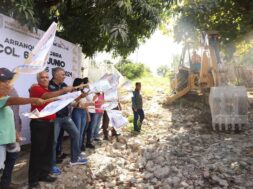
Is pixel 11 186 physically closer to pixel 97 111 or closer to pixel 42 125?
pixel 42 125

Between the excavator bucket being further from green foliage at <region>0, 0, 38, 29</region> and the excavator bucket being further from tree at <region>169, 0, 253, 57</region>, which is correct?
green foliage at <region>0, 0, 38, 29</region>

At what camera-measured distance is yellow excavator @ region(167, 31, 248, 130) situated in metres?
8.70

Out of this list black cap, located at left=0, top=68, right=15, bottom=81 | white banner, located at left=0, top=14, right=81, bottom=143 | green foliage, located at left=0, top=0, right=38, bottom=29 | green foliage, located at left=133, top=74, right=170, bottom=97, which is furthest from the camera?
green foliage, located at left=133, top=74, right=170, bottom=97

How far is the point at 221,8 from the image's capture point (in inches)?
444

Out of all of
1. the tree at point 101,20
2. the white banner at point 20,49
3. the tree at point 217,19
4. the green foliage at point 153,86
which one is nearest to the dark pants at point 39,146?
the white banner at point 20,49

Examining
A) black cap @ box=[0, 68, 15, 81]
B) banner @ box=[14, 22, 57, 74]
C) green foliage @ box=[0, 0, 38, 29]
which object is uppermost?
green foliage @ box=[0, 0, 38, 29]

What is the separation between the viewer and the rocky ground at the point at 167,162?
5.28m

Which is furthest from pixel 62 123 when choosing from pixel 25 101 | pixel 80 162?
Answer: pixel 25 101

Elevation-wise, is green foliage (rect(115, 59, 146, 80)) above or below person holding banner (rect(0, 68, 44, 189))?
above

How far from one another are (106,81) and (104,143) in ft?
10.6

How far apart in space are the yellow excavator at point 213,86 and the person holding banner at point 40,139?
16.9 ft

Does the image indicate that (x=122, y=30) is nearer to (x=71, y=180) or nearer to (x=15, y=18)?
(x=15, y=18)

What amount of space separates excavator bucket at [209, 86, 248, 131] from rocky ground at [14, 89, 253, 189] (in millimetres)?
255

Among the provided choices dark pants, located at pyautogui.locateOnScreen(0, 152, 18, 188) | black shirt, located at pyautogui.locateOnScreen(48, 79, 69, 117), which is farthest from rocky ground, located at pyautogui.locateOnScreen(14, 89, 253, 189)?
black shirt, located at pyautogui.locateOnScreen(48, 79, 69, 117)
